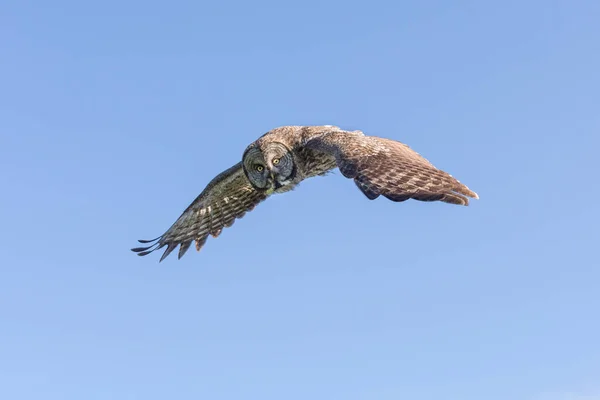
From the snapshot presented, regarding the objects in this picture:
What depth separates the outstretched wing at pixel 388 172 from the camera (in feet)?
49.8

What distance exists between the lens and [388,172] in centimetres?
1599

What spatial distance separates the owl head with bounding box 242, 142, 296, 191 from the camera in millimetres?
20797

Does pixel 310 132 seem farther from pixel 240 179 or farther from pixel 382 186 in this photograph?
pixel 382 186

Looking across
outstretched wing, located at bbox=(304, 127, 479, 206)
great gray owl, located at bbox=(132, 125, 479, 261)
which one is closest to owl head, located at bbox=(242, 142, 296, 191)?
great gray owl, located at bbox=(132, 125, 479, 261)

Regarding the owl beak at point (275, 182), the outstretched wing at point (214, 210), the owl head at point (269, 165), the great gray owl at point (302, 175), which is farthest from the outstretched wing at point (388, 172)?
the outstretched wing at point (214, 210)

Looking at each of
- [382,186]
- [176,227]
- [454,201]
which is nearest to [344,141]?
[382,186]

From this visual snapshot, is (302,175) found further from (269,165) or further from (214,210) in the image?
(214,210)

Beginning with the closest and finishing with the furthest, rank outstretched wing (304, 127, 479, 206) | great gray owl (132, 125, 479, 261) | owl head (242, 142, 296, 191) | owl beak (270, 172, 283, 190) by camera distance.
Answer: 1. outstretched wing (304, 127, 479, 206)
2. great gray owl (132, 125, 479, 261)
3. owl head (242, 142, 296, 191)
4. owl beak (270, 172, 283, 190)

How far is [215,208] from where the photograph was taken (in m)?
22.6

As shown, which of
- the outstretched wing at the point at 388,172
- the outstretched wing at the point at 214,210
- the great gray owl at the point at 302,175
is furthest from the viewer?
the outstretched wing at the point at 214,210

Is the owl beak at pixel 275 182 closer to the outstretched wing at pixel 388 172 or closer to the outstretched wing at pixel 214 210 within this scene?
the outstretched wing at pixel 214 210

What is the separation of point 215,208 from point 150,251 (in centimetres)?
196

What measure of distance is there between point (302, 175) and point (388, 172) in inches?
209

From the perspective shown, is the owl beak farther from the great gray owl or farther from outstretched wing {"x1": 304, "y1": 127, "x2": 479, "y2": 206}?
outstretched wing {"x1": 304, "y1": 127, "x2": 479, "y2": 206}
